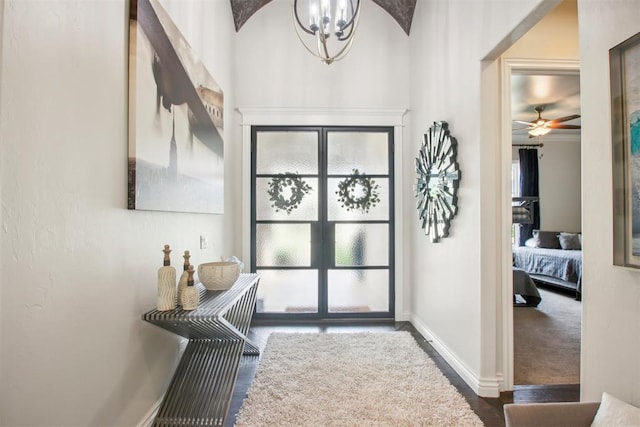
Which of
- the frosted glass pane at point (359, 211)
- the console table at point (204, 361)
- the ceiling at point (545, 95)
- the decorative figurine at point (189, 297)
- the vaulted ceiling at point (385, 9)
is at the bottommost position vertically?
the console table at point (204, 361)

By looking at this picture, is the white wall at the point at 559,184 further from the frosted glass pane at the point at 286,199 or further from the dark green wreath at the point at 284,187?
the dark green wreath at the point at 284,187

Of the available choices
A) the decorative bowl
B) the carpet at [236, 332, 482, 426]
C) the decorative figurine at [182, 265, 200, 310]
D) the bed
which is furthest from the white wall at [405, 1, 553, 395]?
the bed

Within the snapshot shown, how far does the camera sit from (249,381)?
242cm

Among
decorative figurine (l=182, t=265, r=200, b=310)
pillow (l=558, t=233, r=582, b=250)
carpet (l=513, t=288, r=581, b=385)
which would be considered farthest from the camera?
pillow (l=558, t=233, r=582, b=250)

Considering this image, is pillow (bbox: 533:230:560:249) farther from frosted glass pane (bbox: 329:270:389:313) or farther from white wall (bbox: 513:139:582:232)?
frosted glass pane (bbox: 329:270:389:313)

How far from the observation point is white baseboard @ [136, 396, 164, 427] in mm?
1762

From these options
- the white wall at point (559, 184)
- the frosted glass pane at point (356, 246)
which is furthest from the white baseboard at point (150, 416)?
the white wall at point (559, 184)

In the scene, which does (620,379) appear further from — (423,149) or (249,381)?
(423,149)

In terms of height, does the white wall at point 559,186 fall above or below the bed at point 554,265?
above

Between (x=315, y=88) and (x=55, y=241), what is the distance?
3303 mm

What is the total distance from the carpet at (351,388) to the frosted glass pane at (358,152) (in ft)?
6.60

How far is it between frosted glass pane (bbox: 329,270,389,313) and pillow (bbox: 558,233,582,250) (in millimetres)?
4361

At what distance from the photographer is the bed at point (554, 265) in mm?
4938

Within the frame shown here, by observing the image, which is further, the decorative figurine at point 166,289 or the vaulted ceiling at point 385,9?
the vaulted ceiling at point 385,9
